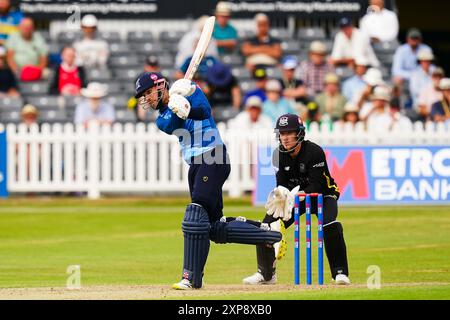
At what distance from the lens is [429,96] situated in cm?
2520

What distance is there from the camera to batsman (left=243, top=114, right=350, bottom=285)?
42.4 ft

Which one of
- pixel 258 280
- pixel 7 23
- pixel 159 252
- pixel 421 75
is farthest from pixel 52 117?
pixel 258 280

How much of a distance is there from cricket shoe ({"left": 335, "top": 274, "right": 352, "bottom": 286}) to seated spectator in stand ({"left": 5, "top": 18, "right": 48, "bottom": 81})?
14296 mm

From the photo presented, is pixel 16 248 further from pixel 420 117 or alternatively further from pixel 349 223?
pixel 420 117

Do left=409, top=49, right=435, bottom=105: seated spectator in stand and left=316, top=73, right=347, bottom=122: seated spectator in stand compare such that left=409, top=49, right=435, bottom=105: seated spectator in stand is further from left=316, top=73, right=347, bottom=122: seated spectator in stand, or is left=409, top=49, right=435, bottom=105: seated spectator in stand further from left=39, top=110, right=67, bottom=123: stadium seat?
left=39, top=110, right=67, bottom=123: stadium seat

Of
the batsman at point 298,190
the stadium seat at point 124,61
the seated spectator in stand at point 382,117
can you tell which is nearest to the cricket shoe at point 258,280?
the batsman at point 298,190

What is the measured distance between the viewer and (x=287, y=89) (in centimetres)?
2491

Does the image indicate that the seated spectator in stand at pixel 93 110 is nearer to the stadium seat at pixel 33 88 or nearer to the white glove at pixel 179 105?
the stadium seat at pixel 33 88

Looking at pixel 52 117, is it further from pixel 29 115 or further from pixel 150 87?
pixel 150 87

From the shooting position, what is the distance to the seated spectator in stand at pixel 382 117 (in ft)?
76.9

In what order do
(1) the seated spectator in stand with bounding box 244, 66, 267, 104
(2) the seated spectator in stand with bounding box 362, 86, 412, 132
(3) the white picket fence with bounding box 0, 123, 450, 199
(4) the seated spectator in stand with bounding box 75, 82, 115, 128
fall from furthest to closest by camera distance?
→ (1) the seated spectator in stand with bounding box 244, 66, 267, 104
(4) the seated spectator in stand with bounding box 75, 82, 115, 128
(3) the white picket fence with bounding box 0, 123, 450, 199
(2) the seated spectator in stand with bounding box 362, 86, 412, 132

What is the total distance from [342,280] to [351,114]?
1103 cm

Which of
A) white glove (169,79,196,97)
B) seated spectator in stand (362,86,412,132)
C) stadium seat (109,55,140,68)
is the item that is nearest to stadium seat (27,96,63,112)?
stadium seat (109,55,140,68)

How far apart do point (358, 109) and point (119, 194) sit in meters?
4.82
